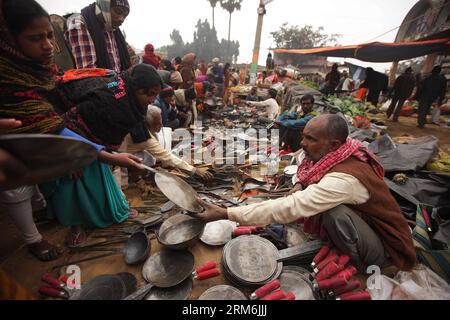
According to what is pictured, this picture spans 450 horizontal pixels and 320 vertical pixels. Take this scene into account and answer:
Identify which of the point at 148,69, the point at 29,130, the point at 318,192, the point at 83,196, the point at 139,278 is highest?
the point at 148,69

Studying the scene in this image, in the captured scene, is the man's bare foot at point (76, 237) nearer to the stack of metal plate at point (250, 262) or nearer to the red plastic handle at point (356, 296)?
the stack of metal plate at point (250, 262)

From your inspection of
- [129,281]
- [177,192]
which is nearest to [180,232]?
[177,192]

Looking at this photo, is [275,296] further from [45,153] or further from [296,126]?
[296,126]

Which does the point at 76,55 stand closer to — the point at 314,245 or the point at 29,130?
the point at 29,130

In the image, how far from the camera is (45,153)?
2.96 ft

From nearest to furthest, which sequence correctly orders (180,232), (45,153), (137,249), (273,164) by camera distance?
(45,153) < (137,249) < (180,232) < (273,164)

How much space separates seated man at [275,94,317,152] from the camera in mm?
5086

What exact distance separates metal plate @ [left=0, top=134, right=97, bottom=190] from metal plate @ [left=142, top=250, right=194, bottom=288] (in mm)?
1285

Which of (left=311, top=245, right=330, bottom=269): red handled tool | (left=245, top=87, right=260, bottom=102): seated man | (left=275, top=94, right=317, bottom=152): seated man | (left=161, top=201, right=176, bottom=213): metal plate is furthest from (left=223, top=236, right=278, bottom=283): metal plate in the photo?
(left=245, top=87, right=260, bottom=102): seated man

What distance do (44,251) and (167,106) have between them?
4150mm

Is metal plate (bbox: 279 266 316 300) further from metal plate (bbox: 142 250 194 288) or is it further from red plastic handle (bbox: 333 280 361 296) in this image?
metal plate (bbox: 142 250 194 288)
